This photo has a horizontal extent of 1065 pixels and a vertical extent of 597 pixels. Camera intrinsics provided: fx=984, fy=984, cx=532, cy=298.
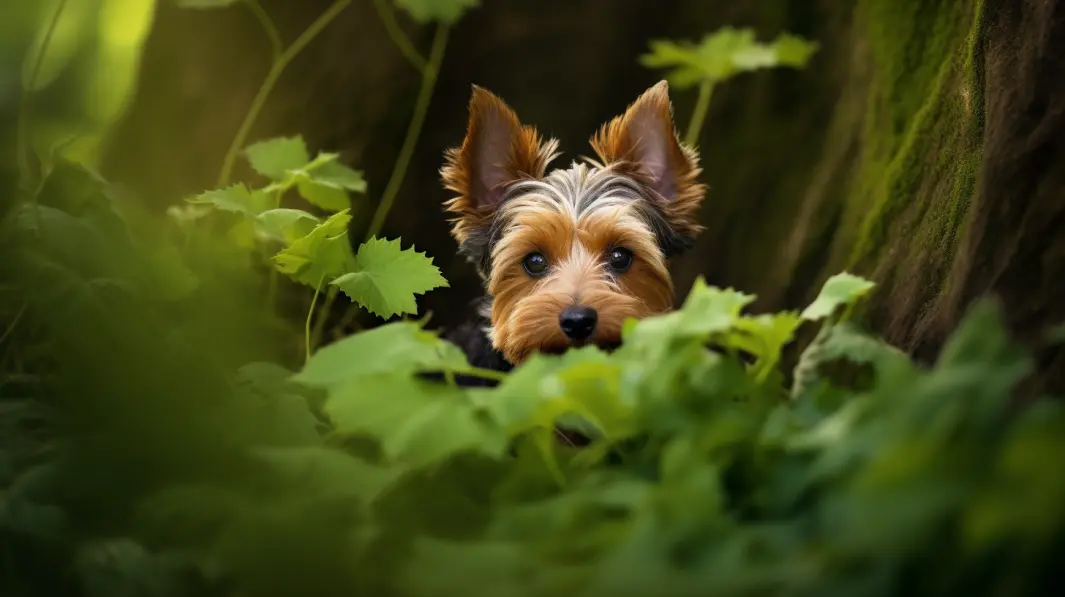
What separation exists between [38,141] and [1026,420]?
3.31 m

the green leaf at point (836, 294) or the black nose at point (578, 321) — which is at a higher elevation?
the black nose at point (578, 321)

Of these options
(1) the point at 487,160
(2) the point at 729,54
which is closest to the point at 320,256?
(1) the point at 487,160

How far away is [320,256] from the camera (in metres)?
2.87

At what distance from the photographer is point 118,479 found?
6.84ft

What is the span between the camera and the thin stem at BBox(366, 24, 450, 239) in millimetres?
4812

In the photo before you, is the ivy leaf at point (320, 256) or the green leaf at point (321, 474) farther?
the ivy leaf at point (320, 256)

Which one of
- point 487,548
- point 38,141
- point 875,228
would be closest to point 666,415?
point 487,548

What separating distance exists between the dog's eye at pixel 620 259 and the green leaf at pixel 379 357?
1.71 meters

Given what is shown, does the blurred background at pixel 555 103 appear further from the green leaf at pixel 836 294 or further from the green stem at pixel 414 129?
the green leaf at pixel 836 294

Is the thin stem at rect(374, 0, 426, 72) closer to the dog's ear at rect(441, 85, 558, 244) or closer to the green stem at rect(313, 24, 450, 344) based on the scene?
the green stem at rect(313, 24, 450, 344)

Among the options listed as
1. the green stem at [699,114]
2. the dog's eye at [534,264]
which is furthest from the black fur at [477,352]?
the green stem at [699,114]

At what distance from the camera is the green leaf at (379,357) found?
2021 mm

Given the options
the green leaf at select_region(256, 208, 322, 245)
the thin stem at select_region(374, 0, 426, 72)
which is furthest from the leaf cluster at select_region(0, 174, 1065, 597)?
the thin stem at select_region(374, 0, 426, 72)

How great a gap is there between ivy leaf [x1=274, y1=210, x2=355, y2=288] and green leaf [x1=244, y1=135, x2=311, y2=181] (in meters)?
0.92
